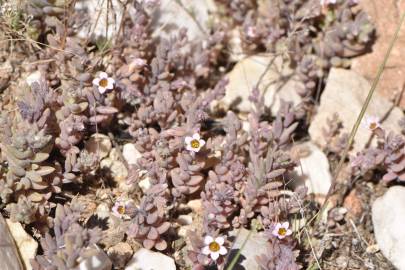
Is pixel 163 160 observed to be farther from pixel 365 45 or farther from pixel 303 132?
pixel 365 45

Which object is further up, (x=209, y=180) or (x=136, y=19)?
(x=136, y=19)

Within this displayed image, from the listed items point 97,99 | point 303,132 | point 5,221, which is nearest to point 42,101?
point 97,99

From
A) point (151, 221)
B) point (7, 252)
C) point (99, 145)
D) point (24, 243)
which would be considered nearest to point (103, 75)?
point (99, 145)

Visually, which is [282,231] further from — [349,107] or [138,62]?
[138,62]

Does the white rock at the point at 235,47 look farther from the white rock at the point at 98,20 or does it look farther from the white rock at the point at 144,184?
the white rock at the point at 144,184

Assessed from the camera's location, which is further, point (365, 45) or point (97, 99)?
point (365, 45)

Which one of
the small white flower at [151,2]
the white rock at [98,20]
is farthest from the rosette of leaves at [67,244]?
the small white flower at [151,2]
